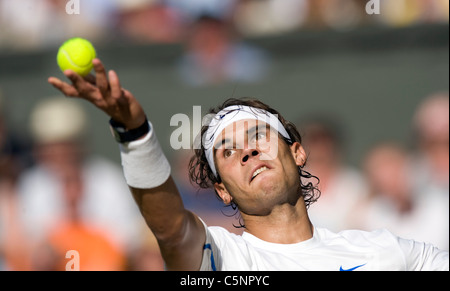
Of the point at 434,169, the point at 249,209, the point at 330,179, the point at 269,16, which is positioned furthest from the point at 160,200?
the point at 269,16

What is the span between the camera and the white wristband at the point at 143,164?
2.95 m

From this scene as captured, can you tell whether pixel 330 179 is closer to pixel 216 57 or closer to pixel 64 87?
pixel 216 57

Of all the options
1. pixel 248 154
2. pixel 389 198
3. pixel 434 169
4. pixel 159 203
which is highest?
pixel 248 154

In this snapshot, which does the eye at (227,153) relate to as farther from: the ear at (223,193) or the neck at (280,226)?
the neck at (280,226)

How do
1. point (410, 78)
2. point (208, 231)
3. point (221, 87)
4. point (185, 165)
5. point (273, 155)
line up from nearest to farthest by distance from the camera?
point (208, 231) → point (273, 155) → point (185, 165) → point (221, 87) → point (410, 78)

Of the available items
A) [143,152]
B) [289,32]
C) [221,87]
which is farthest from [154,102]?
[143,152]

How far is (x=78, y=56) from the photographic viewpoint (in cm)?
340

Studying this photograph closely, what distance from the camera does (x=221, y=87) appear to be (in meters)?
7.39

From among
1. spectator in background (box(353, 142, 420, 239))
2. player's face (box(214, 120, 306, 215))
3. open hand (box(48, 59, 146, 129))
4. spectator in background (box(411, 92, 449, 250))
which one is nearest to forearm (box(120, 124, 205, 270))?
open hand (box(48, 59, 146, 129))

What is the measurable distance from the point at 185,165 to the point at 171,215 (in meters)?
2.96

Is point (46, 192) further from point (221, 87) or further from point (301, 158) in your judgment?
point (301, 158)

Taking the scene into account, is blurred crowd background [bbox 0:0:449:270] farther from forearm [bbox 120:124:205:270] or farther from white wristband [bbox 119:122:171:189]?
white wristband [bbox 119:122:171:189]

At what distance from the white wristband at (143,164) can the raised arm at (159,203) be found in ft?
0.05

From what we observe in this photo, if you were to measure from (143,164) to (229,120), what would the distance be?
0.73m
